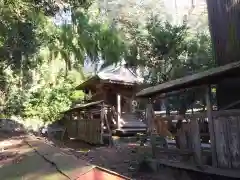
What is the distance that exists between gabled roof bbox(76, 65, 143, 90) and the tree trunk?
10.4 meters

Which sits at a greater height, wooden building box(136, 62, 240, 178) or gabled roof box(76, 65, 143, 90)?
gabled roof box(76, 65, 143, 90)

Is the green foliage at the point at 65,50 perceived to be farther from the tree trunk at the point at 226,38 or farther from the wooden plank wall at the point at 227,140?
the wooden plank wall at the point at 227,140

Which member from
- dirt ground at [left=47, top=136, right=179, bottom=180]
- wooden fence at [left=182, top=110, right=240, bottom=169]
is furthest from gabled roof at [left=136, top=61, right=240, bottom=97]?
dirt ground at [left=47, top=136, right=179, bottom=180]

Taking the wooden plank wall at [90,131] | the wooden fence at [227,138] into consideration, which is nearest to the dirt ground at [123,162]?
the wooden plank wall at [90,131]

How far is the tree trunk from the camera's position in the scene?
895 centimetres

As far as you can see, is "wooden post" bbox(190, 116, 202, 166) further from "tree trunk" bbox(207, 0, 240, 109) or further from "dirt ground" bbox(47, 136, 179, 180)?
"tree trunk" bbox(207, 0, 240, 109)

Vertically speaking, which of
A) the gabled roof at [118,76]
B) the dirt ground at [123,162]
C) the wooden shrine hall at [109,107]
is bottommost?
the dirt ground at [123,162]

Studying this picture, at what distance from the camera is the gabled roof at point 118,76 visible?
789 inches

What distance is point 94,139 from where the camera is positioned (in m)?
17.6

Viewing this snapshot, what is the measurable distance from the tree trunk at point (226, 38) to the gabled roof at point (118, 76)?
10354 mm

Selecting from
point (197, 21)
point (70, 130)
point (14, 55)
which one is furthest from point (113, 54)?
point (197, 21)

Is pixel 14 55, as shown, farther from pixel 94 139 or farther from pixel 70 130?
pixel 70 130

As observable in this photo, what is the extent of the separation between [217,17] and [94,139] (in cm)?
1014

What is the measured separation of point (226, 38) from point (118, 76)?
12156mm
